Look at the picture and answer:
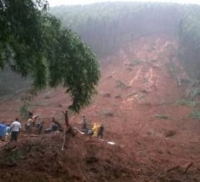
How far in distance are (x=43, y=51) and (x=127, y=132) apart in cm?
1199

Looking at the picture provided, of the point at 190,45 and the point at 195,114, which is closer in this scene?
the point at 195,114

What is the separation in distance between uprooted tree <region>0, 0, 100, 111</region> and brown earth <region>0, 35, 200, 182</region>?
85.8 inches

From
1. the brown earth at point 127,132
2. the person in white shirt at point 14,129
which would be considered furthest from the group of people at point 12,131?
the brown earth at point 127,132

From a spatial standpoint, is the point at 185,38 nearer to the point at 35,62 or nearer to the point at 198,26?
the point at 198,26

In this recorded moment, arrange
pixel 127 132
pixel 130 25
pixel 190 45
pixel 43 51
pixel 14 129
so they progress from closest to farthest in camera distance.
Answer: pixel 43 51 < pixel 14 129 < pixel 127 132 < pixel 190 45 < pixel 130 25

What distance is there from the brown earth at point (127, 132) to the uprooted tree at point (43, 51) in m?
2.18

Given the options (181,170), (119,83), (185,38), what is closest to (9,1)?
(181,170)

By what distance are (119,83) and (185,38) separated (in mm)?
9654

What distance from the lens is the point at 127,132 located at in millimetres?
20391

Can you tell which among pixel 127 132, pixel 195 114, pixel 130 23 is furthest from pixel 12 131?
pixel 130 23

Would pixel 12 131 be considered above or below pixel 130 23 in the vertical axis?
below

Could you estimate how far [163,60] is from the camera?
3659cm

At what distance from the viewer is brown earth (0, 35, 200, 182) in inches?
424

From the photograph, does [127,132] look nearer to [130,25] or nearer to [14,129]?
[14,129]
